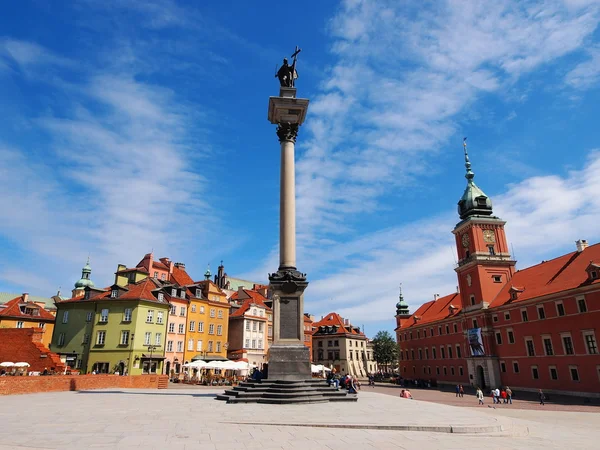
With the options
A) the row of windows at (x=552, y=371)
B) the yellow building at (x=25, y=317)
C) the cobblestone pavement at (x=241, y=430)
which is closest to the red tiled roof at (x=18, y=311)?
the yellow building at (x=25, y=317)

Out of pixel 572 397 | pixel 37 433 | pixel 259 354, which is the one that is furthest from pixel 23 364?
pixel 572 397

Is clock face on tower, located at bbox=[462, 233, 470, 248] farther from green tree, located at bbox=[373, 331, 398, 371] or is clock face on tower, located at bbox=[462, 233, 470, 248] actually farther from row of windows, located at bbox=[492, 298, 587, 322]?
green tree, located at bbox=[373, 331, 398, 371]

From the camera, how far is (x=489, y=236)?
62.7m

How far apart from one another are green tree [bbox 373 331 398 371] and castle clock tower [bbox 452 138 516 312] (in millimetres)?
38841

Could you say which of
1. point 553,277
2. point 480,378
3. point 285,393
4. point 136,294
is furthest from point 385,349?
point 285,393

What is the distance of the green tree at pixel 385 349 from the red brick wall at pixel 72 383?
242 ft

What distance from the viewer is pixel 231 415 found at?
14.2m

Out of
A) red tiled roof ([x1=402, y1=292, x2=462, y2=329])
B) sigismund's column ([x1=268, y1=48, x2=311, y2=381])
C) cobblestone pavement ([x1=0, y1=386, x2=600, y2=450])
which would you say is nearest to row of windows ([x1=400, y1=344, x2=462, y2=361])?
red tiled roof ([x1=402, y1=292, x2=462, y2=329])

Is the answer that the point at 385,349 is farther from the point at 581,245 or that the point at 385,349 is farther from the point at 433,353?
the point at 581,245

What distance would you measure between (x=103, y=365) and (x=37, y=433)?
1590 inches

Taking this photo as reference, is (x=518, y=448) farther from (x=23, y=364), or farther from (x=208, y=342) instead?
(x=208, y=342)

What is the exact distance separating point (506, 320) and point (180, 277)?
162 ft

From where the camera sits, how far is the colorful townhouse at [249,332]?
6141 centimetres

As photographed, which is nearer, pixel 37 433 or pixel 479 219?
pixel 37 433
